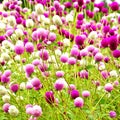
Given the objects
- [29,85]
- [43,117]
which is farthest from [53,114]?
[29,85]

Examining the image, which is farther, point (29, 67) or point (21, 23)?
point (21, 23)

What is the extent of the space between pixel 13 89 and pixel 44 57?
0.75 ft

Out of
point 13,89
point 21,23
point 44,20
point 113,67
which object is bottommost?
point 13,89

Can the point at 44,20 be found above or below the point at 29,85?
above

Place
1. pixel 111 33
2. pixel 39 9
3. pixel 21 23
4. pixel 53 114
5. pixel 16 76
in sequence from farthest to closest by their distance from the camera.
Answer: pixel 21 23, pixel 16 76, pixel 111 33, pixel 39 9, pixel 53 114

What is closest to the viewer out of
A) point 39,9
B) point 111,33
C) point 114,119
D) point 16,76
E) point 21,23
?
point 114,119

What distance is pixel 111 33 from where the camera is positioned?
2447 mm

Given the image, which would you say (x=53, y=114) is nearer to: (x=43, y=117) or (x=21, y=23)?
(x=43, y=117)

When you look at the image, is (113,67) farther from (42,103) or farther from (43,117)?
(43,117)

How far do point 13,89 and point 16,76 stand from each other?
736 mm

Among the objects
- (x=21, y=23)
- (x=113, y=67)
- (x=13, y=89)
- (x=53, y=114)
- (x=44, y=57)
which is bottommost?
(x=53, y=114)

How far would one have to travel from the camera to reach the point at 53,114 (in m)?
1.90

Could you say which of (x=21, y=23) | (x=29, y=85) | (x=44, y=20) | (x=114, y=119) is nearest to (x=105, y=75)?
(x=114, y=119)

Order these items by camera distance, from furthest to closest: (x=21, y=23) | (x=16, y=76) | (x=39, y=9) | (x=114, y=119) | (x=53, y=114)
Result: (x=21, y=23)
(x=16, y=76)
(x=39, y=9)
(x=114, y=119)
(x=53, y=114)
